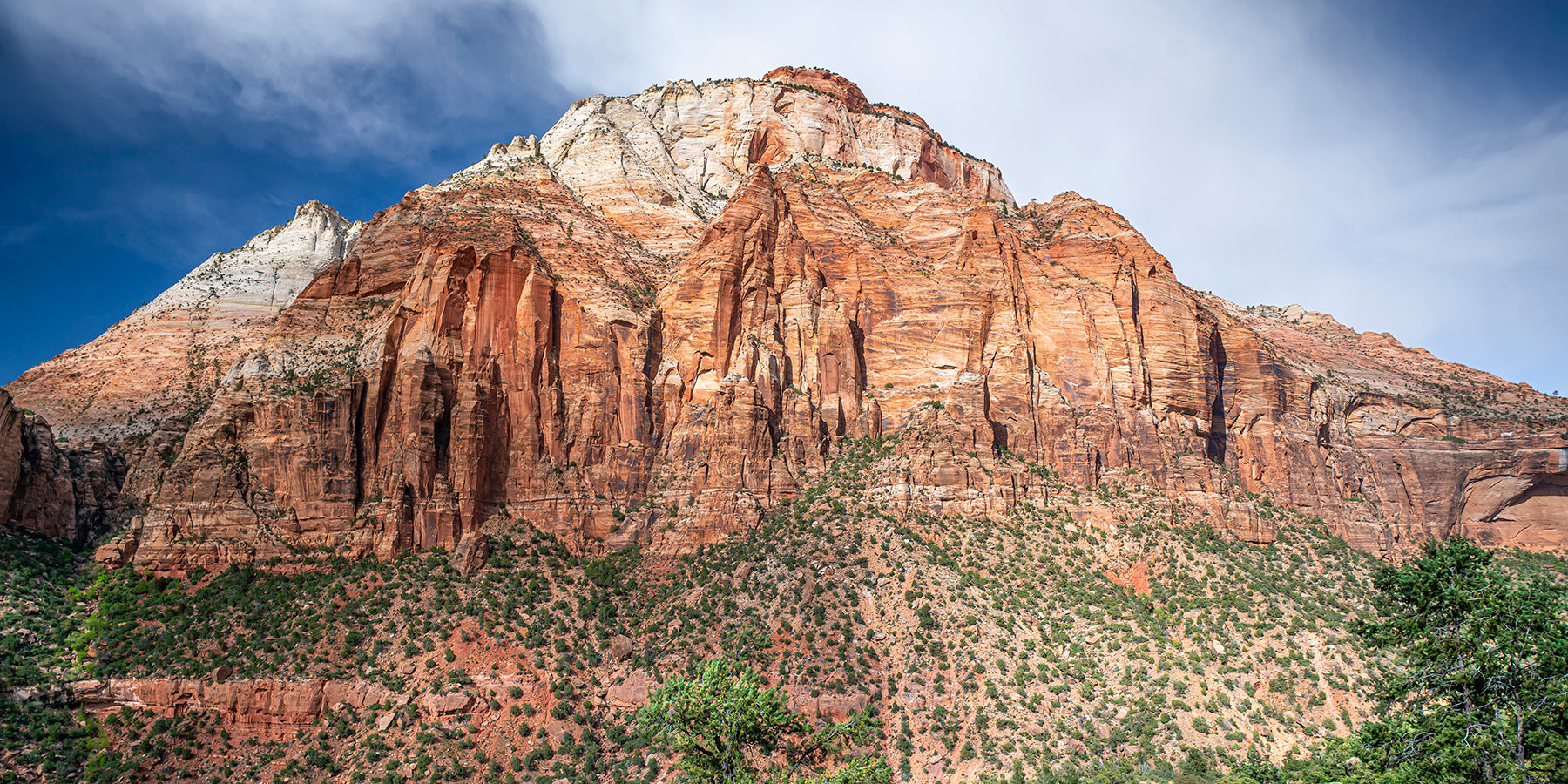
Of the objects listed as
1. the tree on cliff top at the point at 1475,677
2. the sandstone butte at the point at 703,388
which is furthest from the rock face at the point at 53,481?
the tree on cliff top at the point at 1475,677

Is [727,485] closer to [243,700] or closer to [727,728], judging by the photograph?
[727,728]

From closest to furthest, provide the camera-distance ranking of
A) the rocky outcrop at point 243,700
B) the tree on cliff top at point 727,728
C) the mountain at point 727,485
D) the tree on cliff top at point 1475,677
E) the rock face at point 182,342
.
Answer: the tree on cliff top at point 1475,677
the tree on cliff top at point 727,728
the rocky outcrop at point 243,700
the mountain at point 727,485
the rock face at point 182,342

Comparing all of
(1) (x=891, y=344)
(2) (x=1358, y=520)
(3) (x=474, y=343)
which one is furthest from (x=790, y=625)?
(2) (x=1358, y=520)

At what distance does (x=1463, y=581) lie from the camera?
Answer: 23.3m

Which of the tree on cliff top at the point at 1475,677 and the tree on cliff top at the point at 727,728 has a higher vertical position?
the tree on cliff top at the point at 1475,677

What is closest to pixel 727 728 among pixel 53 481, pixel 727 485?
pixel 727 485

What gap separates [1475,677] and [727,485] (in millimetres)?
40464

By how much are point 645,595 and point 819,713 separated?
14.8 meters

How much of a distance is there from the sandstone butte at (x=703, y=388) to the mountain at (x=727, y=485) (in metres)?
0.29

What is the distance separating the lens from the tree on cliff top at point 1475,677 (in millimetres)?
21266

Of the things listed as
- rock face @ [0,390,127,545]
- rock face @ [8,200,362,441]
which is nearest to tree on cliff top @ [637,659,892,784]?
rock face @ [0,390,127,545]

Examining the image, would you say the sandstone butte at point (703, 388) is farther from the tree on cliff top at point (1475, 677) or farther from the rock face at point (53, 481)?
the tree on cliff top at point (1475, 677)

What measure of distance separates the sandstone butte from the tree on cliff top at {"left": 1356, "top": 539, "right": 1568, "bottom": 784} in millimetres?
30915

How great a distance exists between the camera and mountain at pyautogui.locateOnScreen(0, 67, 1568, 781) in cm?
4184
